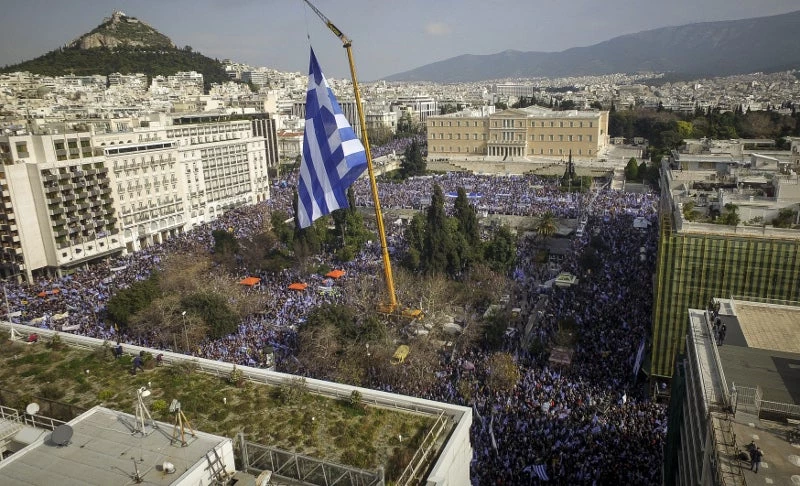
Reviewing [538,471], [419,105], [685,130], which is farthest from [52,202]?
[419,105]

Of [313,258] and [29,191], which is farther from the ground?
[29,191]

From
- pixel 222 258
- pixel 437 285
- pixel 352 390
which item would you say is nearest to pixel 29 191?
pixel 222 258

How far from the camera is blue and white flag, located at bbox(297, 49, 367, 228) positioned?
15289mm

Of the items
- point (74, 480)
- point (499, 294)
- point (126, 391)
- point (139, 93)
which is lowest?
point (499, 294)

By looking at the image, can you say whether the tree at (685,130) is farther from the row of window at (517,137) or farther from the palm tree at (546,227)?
the palm tree at (546,227)

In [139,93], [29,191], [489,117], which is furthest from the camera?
[139,93]

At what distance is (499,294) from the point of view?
2491 centimetres

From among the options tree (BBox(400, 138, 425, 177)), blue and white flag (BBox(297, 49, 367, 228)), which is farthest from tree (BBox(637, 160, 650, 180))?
blue and white flag (BBox(297, 49, 367, 228))

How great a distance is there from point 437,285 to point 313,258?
29.5 ft

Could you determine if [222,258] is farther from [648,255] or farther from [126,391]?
[648,255]

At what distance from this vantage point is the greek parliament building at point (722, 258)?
1722 cm

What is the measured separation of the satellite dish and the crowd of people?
9339 mm

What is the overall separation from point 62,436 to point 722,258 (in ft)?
59.0

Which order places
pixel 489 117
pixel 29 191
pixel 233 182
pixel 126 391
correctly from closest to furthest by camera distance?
pixel 126 391 < pixel 29 191 < pixel 233 182 < pixel 489 117
